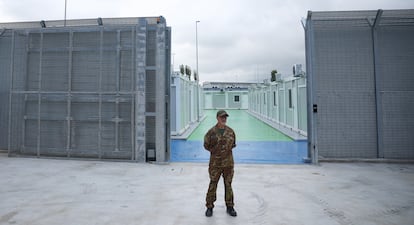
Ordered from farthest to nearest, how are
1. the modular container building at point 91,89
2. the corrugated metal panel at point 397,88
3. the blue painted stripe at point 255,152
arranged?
the blue painted stripe at point 255,152
the modular container building at point 91,89
the corrugated metal panel at point 397,88

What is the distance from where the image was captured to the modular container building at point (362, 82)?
698 cm

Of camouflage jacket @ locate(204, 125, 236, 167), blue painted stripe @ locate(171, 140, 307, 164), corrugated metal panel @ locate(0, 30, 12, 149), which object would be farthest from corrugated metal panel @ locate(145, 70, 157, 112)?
corrugated metal panel @ locate(0, 30, 12, 149)

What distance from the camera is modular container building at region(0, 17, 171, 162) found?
7066mm

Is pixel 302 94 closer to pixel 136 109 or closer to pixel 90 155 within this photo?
pixel 136 109

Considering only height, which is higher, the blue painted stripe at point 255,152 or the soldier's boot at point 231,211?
the blue painted stripe at point 255,152

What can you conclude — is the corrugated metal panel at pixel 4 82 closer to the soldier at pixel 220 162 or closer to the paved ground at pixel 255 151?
the paved ground at pixel 255 151

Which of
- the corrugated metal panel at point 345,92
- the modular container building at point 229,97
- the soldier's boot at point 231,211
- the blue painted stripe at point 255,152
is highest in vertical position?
the modular container building at point 229,97

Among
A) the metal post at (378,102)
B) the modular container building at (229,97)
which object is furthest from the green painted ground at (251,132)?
the modular container building at (229,97)

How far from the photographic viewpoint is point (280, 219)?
3.53 metres

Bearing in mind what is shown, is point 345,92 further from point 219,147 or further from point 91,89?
point 91,89

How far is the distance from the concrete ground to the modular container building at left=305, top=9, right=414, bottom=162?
2.12 ft

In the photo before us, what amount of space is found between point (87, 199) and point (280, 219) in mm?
3033

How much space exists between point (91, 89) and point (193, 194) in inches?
185

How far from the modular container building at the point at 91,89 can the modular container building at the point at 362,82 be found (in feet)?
13.9
